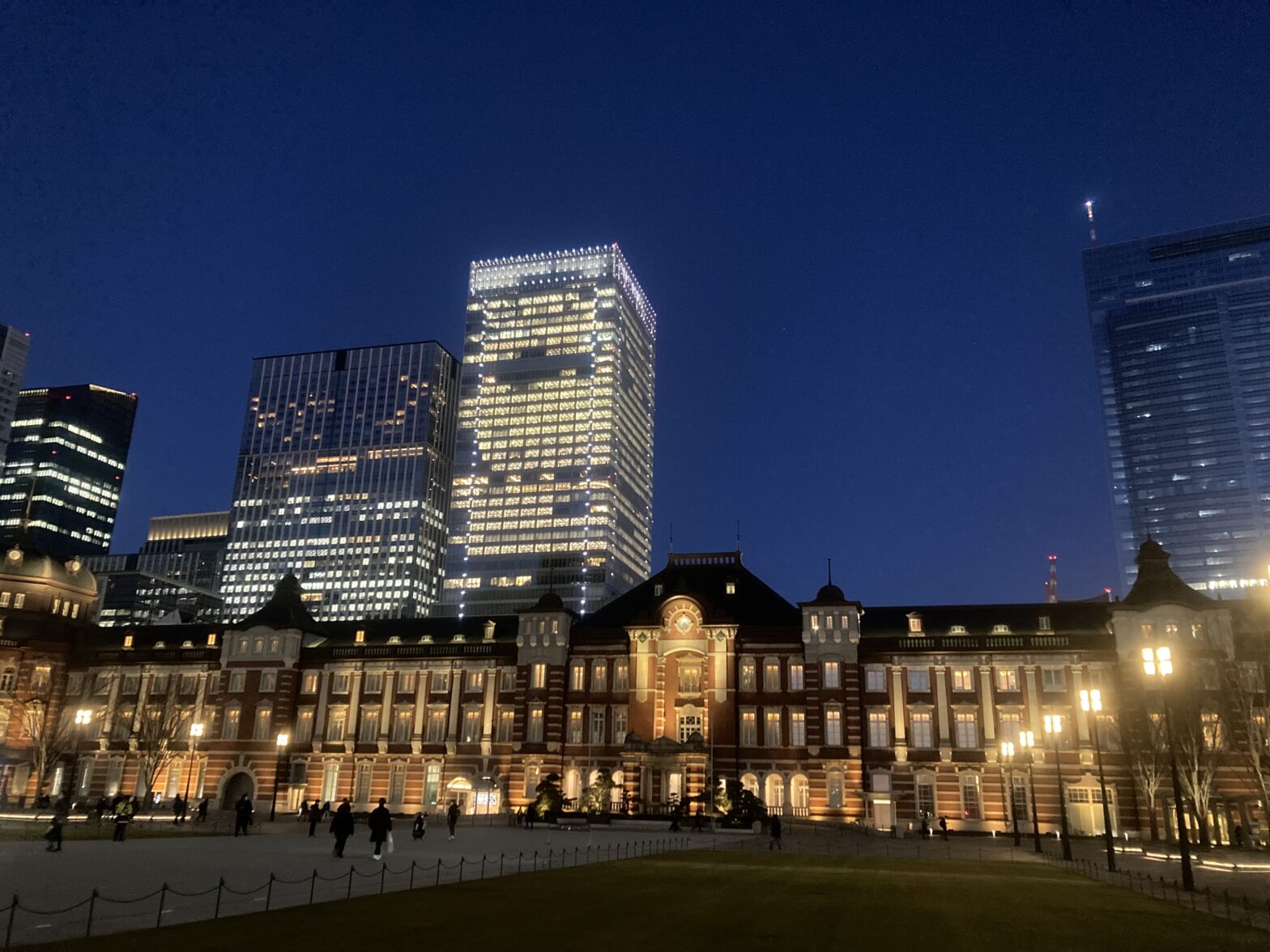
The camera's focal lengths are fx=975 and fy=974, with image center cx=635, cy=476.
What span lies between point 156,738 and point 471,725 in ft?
75.7

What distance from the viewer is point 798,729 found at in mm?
71812

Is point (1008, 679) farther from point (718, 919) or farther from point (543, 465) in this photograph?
point (543, 465)

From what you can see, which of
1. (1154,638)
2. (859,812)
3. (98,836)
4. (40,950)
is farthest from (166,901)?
(1154,638)

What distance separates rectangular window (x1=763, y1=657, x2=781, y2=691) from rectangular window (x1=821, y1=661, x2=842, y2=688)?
344 centimetres

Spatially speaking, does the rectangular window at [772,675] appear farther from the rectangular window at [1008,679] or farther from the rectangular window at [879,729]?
the rectangular window at [1008,679]

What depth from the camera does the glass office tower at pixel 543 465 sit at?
18638 cm

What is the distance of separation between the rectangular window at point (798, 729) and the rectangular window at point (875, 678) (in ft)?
17.2

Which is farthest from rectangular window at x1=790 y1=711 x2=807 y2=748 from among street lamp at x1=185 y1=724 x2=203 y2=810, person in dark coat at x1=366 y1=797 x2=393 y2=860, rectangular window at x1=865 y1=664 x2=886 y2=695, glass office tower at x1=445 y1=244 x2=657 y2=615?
glass office tower at x1=445 y1=244 x2=657 y2=615

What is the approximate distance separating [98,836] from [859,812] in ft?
156

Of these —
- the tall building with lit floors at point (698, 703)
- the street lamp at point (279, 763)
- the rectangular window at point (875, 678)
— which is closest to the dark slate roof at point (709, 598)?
the tall building with lit floors at point (698, 703)

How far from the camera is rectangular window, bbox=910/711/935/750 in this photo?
6962 cm

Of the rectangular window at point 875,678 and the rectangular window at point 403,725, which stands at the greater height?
the rectangular window at point 875,678

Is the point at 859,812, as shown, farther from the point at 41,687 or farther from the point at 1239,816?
the point at 41,687

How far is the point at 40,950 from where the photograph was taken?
1568 cm
